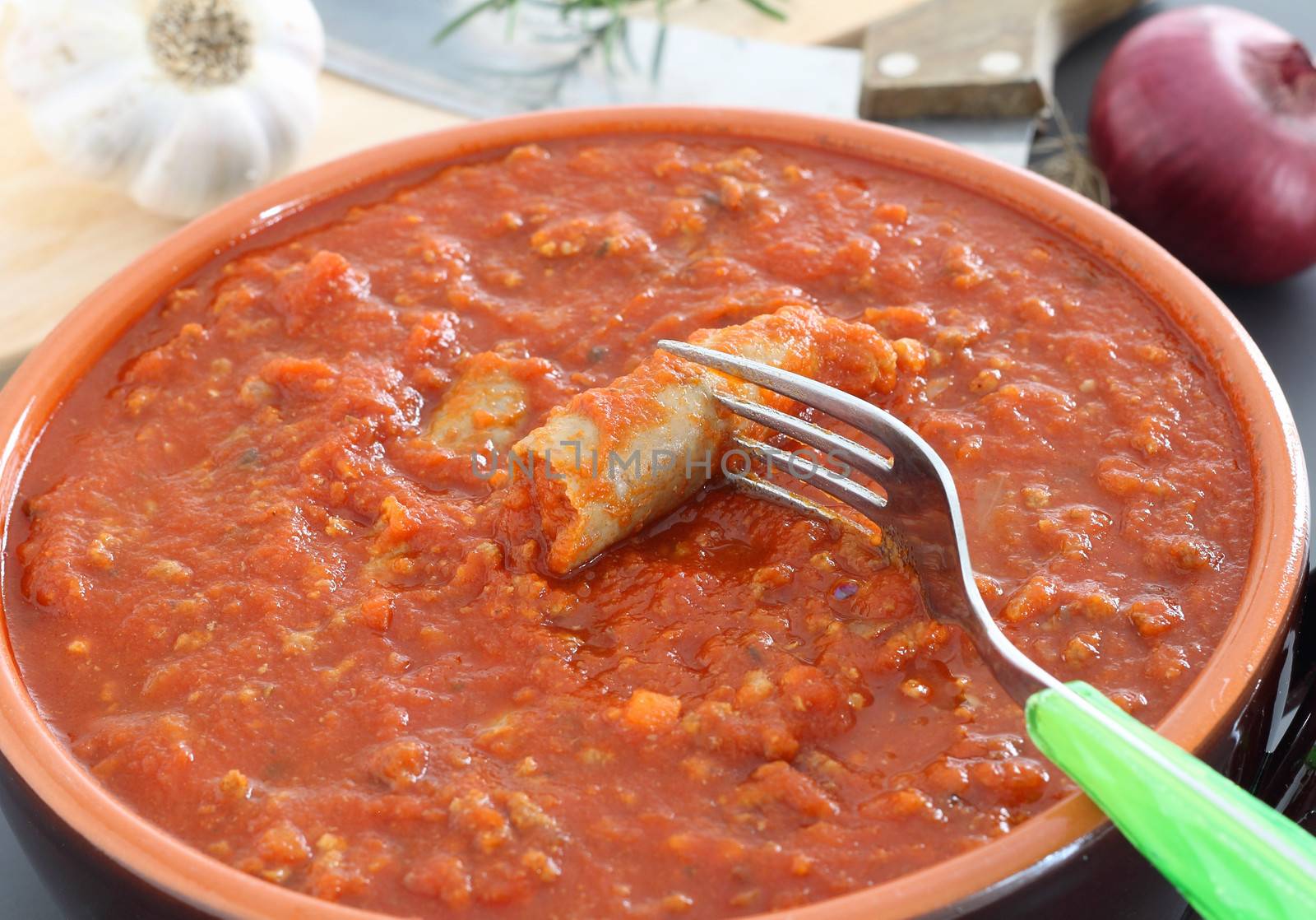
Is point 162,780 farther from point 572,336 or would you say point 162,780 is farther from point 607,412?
point 572,336

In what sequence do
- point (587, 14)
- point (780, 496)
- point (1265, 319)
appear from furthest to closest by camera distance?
point (587, 14)
point (1265, 319)
point (780, 496)

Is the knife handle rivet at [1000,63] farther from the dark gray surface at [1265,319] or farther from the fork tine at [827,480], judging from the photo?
the fork tine at [827,480]

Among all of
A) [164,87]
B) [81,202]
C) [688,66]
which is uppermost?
[164,87]

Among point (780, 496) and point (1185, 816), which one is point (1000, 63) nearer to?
point (780, 496)

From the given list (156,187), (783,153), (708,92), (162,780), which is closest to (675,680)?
(162,780)

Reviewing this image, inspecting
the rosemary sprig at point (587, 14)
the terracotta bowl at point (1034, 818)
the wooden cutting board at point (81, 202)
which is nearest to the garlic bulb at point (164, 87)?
the wooden cutting board at point (81, 202)

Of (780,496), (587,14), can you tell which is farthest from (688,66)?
(780,496)

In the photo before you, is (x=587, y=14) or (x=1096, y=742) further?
(x=587, y=14)
